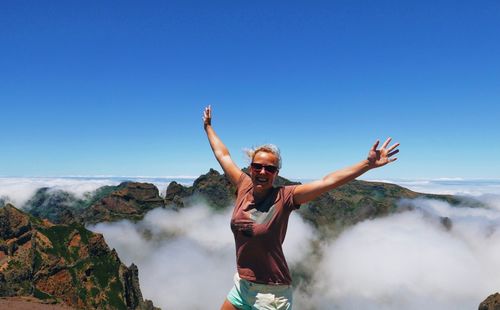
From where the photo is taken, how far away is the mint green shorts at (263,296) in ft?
24.9

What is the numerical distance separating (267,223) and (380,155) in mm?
2466

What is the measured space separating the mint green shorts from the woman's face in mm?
1916

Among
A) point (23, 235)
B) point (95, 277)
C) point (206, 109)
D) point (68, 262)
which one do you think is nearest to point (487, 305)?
point (206, 109)

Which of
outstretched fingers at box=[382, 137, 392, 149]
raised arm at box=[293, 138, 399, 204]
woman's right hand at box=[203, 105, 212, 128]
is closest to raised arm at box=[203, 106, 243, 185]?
woman's right hand at box=[203, 105, 212, 128]

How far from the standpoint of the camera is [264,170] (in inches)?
308

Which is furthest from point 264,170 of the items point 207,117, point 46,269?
point 46,269

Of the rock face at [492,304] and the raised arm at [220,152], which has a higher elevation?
the raised arm at [220,152]

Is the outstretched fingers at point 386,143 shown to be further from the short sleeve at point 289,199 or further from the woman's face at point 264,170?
the woman's face at point 264,170

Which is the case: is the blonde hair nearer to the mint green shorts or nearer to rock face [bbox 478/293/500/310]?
the mint green shorts

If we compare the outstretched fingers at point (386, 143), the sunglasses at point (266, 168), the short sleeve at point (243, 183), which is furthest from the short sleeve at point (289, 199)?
the outstretched fingers at point (386, 143)

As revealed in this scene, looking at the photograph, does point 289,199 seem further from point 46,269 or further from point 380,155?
point 46,269

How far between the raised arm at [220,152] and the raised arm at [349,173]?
7.04 ft

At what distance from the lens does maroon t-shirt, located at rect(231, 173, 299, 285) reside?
7441 mm

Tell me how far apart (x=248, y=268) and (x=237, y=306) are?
94 centimetres
